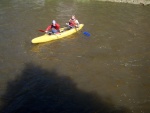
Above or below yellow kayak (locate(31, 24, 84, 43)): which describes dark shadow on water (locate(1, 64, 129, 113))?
below

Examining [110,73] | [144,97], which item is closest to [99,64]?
[110,73]

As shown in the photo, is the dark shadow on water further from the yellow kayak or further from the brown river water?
the yellow kayak

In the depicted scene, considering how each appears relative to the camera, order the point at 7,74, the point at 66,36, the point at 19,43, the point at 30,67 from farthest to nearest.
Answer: the point at 66,36
the point at 19,43
the point at 30,67
the point at 7,74

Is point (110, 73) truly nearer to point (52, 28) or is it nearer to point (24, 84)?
point (24, 84)

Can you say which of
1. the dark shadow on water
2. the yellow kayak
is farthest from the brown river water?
the yellow kayak

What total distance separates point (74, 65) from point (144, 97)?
452cm

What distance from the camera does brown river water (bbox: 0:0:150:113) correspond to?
1078 centimetres

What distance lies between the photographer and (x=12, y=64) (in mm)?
13844

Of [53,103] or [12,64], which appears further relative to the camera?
[12,64]

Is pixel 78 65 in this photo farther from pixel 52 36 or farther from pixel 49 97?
pixel 52 36

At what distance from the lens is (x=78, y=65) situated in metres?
14.0

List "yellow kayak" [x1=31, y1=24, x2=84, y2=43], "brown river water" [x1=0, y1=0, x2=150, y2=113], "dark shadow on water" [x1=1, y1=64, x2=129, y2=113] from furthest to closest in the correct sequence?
1. "yellow kayak" [x1=31, y1=24, x2=84, y2=43]
2. "brown river water" [x1=0, y1=0, x2=150, y2=113]
3. "dark shadow on water" [x1=1, y1=64, x2=129, y2=113]

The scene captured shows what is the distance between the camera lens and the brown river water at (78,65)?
35.4ft

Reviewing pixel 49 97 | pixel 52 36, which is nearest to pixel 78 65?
pixel 49 97
